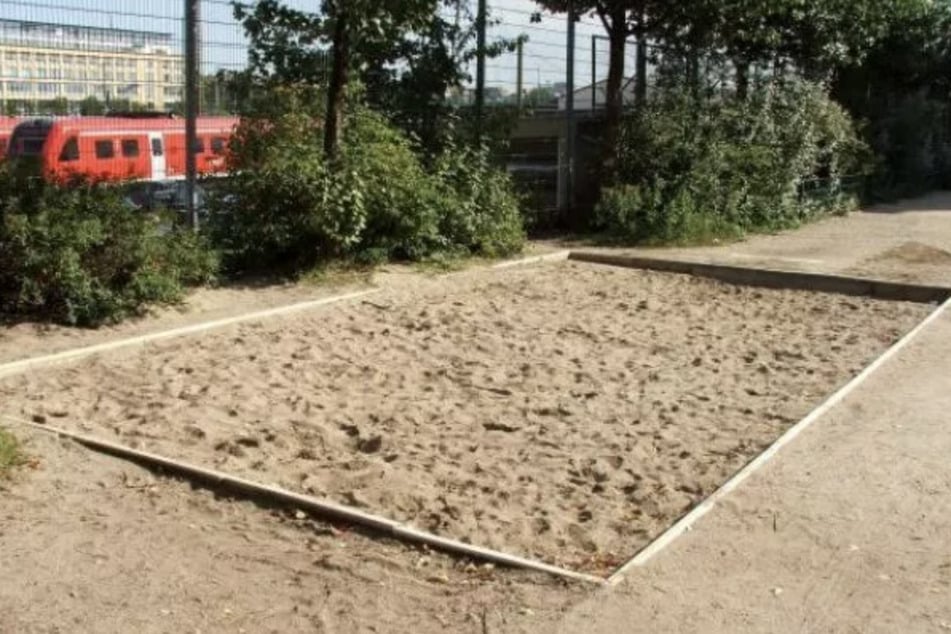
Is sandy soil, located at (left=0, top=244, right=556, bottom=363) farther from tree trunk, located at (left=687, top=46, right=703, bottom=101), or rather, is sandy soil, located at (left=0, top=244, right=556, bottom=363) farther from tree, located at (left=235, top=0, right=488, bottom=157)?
tree trunk, located at (left=687, top=46, right=703, bottom=101)

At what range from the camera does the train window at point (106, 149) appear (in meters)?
10.9

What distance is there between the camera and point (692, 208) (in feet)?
50.3

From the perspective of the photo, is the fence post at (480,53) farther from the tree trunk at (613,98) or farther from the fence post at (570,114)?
the tree trunk at (613,98)

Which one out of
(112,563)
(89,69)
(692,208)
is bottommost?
(112,563)

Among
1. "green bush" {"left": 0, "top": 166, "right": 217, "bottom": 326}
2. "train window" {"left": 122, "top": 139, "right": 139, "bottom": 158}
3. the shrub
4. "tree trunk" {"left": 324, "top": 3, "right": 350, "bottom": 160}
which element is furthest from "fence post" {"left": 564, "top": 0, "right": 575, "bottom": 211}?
the shrub

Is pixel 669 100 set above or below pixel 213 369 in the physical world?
above

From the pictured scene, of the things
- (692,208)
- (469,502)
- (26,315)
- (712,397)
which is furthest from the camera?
(692,208)

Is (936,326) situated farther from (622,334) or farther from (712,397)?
(712,397)

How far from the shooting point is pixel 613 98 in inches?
635

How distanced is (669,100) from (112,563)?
506 inches

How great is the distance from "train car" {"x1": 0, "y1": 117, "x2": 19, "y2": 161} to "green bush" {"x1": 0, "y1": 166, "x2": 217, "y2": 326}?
1062 millimetres

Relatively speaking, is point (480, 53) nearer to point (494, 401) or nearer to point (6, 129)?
point (6, 129)

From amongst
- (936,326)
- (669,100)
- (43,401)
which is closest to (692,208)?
(669,100)

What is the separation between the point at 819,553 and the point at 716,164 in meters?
11.6
